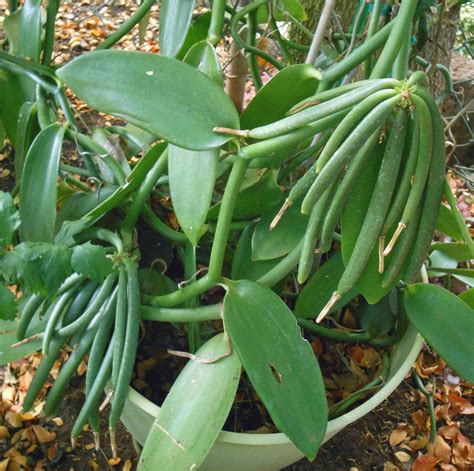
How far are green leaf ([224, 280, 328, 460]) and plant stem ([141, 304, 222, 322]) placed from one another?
0.15ft

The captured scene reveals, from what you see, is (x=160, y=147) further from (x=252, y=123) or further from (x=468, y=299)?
(x=468, y=299)

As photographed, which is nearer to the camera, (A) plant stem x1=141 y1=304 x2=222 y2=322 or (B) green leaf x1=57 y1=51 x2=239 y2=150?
(B) green leaf x1=57 y1=51 x2=239 y2=150

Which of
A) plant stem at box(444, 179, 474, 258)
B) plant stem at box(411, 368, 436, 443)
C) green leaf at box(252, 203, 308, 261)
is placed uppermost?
plant stem at box(444, 179, 474, 258)

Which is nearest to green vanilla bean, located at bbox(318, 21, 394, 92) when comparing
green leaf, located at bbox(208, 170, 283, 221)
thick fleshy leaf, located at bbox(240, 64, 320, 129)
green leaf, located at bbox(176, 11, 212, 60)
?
thick fleshy leaf, located at bbox(240, 64, 320, 129)

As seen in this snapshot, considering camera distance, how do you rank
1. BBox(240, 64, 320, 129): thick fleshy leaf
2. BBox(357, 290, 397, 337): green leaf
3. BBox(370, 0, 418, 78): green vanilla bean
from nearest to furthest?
1. BBox(370, 0, 418, 78): green vanilla bean
2. BBox(240, 64, 320, 129): thick fleshy leaf
3. BBox(357, 290, 397, 337): green leaf

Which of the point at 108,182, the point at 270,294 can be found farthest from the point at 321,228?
the point at 108,182

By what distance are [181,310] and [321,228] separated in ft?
0.63

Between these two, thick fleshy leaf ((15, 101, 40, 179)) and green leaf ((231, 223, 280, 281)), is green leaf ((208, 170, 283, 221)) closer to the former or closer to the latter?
green leaf ((231, 223, 280, 281))

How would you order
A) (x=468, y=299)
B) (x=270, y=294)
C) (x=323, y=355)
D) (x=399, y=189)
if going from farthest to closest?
(x=323, y=355)
(x=468, y=299)
(x=270, y=294)
(x=399, y=189)

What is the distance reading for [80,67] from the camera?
1.60 feet

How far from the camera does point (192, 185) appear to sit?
554mm

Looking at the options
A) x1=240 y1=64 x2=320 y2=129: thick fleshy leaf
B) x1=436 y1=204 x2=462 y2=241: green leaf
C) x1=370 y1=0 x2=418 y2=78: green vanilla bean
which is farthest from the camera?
x1=436 y1=204 x2=462 y2=241: green leaf

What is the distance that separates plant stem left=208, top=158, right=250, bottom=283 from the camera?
1.75 ft

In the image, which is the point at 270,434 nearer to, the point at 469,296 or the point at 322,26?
the point at 469,296
